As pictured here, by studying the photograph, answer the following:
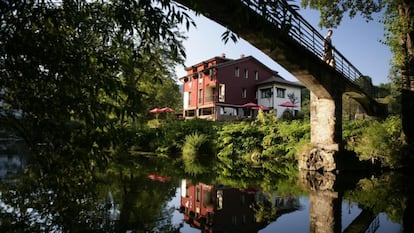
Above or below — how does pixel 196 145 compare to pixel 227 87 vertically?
below

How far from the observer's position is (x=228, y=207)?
638 cm

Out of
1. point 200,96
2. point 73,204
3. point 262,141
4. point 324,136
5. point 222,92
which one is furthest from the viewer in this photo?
point 200,96

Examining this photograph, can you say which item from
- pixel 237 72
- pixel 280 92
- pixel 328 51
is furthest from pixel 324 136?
pixel 237 72

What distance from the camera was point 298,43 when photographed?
35.9 feet

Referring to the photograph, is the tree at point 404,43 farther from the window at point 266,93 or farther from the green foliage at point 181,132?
the window at point 266,93

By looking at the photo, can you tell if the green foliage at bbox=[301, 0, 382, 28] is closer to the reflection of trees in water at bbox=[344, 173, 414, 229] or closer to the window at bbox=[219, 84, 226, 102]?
the reflection of trees in water at bbox=[344, 173, 414, 229]

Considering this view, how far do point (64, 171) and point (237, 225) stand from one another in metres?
3.51

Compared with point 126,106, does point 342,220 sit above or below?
below

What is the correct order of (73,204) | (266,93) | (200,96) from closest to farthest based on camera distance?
1. (73,204)
2. (266,93)
3. (200,96)

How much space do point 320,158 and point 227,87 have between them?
86.8 feet

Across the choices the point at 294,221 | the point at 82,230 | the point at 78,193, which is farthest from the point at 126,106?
the point at 294,221

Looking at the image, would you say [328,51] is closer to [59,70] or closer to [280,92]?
[59,70]

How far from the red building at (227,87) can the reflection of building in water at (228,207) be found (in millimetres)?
29426

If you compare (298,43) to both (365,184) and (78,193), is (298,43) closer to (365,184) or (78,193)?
(365,184)
